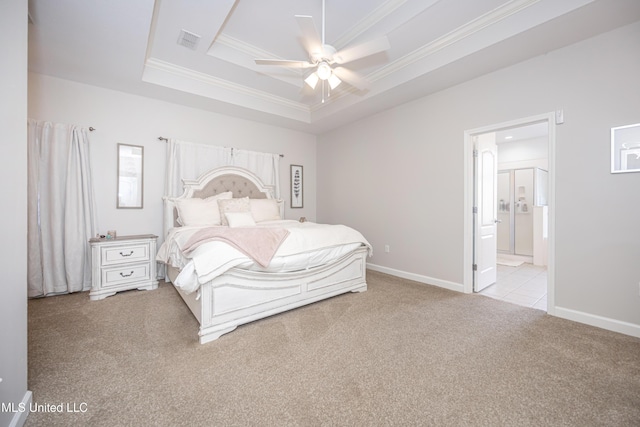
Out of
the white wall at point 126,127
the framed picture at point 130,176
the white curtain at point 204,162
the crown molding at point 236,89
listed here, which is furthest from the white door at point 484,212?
the framed picture at point 130,176

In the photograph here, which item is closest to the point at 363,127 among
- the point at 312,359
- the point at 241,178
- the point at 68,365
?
the point at 241,178

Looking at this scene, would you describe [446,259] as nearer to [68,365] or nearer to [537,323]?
[537,323]

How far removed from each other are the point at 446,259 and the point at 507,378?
6.38ft

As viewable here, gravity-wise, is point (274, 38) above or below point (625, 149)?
above

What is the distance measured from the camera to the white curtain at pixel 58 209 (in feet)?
9.64

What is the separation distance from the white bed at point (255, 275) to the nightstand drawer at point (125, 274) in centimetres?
25

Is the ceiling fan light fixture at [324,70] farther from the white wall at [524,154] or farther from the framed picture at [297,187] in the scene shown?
the white wall at [524,154]

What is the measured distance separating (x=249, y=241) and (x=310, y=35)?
1.82 m

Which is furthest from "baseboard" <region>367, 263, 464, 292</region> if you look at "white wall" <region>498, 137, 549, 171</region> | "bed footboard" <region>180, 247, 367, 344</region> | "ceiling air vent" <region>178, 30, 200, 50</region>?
"white wall" <region>498, 137, 549, 171</region>

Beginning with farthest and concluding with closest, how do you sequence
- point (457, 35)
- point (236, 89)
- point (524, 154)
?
point (524, 154)
point (236, 89)
point (457, 35)

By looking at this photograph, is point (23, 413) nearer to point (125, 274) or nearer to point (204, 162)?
point (125, 274)

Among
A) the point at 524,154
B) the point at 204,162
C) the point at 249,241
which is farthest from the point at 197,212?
the point at 524,154

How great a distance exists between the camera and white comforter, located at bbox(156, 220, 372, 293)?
2.05 meters

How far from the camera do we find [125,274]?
315cm
